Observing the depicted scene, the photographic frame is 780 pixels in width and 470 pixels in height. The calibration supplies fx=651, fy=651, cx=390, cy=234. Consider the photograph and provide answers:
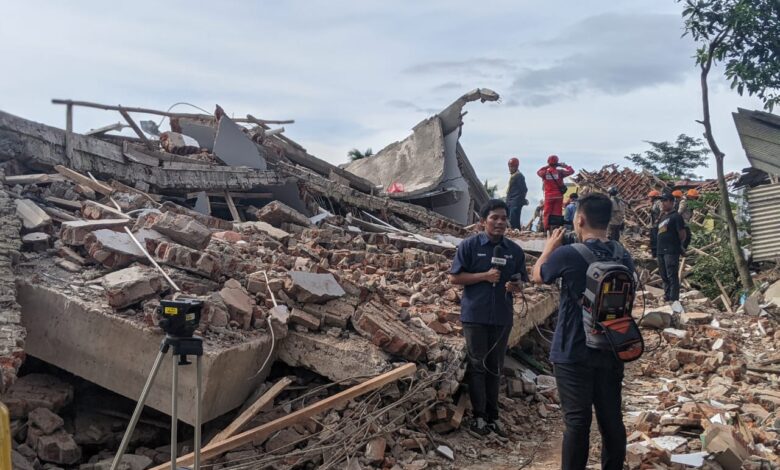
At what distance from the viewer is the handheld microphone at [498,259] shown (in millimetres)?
4734

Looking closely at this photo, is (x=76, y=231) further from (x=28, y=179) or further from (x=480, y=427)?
(x=480, y=427)

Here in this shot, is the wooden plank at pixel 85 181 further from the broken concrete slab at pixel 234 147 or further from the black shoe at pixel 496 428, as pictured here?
the black shoe at pixel 496 428

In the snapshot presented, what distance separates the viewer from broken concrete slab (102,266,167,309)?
4.33 meters

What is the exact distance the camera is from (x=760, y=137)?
1112 centimetres

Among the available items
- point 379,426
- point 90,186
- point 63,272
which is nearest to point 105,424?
point 63,272

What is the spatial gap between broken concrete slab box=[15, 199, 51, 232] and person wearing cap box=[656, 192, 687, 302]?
303 inches

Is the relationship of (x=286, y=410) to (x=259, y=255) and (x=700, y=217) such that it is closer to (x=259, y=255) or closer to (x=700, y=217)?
(x=259, y=255)

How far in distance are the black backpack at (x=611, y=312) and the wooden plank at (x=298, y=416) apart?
5.12 feet

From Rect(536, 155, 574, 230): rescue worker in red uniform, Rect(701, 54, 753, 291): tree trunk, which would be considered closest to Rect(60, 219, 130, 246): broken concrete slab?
Rect(536, 155, 574, 230): rescue worker in red uniform

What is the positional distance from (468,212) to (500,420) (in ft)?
35.4

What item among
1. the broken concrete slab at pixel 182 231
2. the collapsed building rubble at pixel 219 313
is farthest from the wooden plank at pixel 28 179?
the broken concrete slab at pixel 182 231

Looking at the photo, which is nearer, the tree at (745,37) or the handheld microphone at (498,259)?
the handheld microphone at (498,259)

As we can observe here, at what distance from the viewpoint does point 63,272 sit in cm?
484

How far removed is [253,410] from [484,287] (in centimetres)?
183
